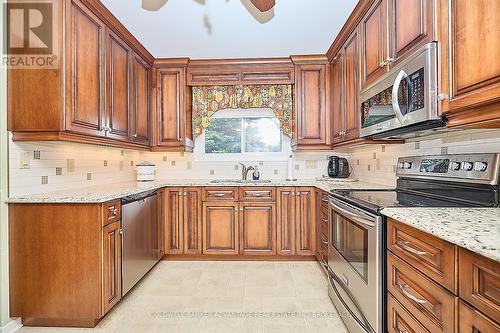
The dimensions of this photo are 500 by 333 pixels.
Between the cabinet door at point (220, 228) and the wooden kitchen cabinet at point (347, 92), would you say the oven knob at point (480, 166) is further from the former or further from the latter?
the cabinet door at point (220, 228)

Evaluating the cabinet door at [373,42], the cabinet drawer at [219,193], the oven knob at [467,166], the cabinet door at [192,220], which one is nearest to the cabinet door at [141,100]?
the cabinet door at [192,220]

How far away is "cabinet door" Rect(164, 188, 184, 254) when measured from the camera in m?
3.21

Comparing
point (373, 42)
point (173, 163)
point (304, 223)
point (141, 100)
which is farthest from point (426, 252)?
point (173, 163)

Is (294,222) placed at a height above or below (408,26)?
below

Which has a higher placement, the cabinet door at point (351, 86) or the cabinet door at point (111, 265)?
the cabinet door at point (351, 86)

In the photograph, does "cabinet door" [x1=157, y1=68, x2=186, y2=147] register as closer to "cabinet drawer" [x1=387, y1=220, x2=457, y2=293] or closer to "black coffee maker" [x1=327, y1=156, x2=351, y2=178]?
"black coffee maker" [x1=327, y1=156, x2=351, y2=178]

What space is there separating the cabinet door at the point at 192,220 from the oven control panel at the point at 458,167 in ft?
7.01

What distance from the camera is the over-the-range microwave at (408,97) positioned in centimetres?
137

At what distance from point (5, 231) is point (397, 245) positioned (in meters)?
2.43

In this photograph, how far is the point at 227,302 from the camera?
2266 mm

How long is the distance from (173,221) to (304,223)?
151cm

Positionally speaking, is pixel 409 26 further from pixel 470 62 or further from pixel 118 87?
pixel 118 87

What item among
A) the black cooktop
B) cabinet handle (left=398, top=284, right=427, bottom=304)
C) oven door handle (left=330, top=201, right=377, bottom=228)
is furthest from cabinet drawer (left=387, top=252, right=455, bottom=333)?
the black cooktop
